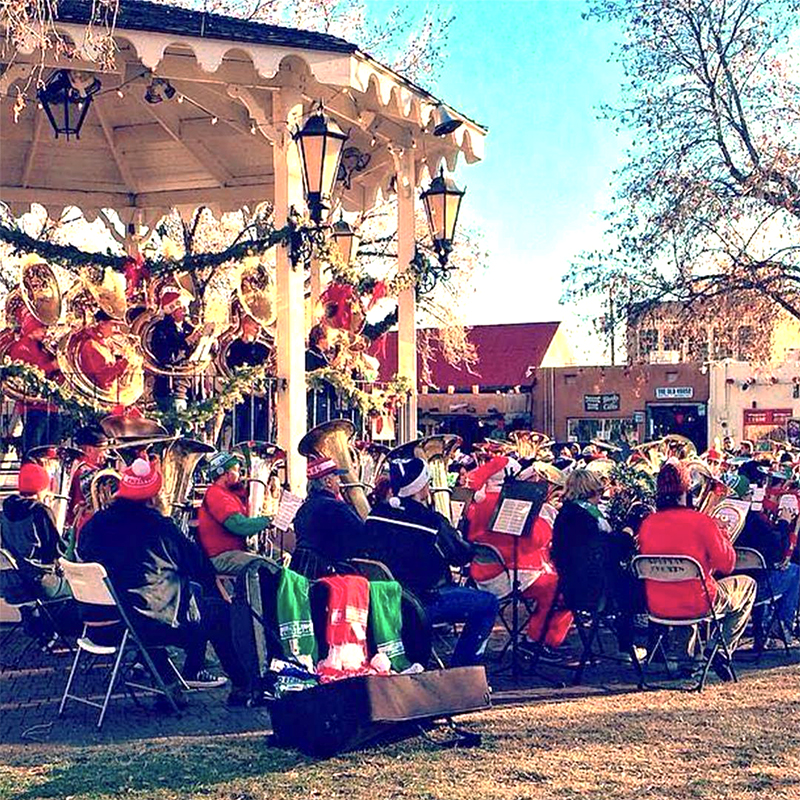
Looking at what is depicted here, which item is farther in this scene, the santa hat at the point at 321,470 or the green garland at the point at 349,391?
the green garland at the point at 349,391

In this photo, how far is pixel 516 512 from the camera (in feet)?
27.1

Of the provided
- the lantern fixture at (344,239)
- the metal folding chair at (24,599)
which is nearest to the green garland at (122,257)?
the lantern fixture at (344,239)

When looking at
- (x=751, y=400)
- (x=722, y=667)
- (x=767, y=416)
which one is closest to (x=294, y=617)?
(x=722, y=667)

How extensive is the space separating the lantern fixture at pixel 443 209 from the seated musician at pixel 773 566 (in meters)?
4.11

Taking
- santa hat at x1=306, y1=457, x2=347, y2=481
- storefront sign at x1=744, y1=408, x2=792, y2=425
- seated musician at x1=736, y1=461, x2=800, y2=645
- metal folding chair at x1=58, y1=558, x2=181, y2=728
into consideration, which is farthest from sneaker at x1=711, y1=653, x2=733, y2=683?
storefront sign at x1=744, y1=408, x2=792, y2=425

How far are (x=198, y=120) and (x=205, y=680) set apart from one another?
847 cm

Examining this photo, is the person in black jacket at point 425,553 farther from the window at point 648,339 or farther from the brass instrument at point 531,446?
the window at point 648,339

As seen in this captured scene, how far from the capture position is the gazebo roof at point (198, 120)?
993cm

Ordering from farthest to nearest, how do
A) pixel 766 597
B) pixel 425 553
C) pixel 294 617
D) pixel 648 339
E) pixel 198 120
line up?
pixel 648 339 → pixel 198 120 → pixel 766 597 → pixel 425 553 → pixel 294 617

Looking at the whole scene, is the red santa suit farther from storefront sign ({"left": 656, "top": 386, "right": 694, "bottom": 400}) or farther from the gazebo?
storefront sign ({"left": 656, "top": 386, "right": 694, "bottom": 400})

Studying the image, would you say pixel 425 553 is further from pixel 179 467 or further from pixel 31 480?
pixel 31 480

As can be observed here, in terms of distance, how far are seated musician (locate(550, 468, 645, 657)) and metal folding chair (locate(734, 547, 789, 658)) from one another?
39.0 inches

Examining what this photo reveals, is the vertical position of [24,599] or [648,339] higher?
[648,339]

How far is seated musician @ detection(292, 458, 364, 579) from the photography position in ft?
Result: 23.6
